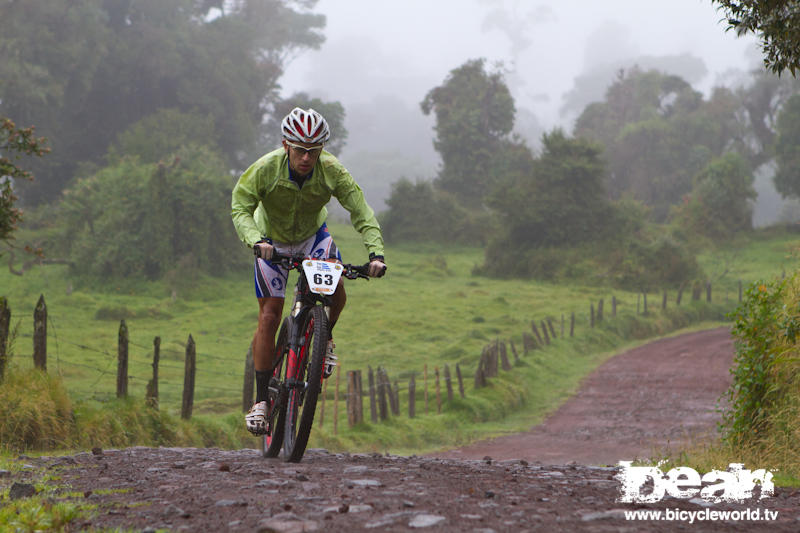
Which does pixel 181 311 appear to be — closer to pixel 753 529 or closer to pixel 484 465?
pixel 484 465

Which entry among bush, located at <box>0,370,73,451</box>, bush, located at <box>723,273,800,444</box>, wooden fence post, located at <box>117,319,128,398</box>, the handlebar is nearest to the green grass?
wooden fence post, located at <box>117,319,128,398</box>

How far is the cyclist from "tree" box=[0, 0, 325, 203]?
51718 millimetres

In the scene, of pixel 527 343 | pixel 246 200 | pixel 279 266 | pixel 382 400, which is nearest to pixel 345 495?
pixel 279 266

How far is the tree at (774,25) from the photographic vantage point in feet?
26.3

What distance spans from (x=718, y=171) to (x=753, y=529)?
6939 cm

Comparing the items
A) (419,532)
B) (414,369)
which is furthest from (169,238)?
(419,532)

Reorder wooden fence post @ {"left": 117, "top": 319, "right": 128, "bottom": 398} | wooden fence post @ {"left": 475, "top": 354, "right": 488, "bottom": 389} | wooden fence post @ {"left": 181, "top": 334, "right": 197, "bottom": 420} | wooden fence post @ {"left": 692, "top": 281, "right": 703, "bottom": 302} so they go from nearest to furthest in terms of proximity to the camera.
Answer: wooden fence post @ {"left": 117, "top": 319, "right": 128, "bottom": 398}
wooden fence post @ {"left": 181, "top": 334, "right": 197, "bottom": 420}
wooden fence post @ {"left": 475, "top": 354, "right": 488, "bottom": 389}
wooden fence post @ {"left": 692, "top": 281, "right": 703, "bottom": 302}

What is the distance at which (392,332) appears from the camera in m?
32.4

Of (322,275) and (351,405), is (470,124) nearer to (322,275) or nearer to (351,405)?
(351,405)

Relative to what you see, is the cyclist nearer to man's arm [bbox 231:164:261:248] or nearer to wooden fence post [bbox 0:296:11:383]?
man's arm [bbox 231:164:261:248]

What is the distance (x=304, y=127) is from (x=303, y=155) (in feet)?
0.83

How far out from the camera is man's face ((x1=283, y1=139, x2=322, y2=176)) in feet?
22.6

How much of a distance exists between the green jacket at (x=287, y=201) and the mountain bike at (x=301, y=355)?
464 mm

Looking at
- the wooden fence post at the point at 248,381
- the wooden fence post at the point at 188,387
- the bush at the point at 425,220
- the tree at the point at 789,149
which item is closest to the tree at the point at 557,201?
the bush at the point at 425,220
